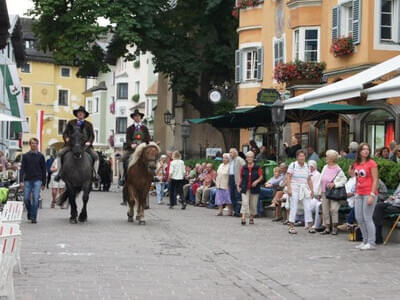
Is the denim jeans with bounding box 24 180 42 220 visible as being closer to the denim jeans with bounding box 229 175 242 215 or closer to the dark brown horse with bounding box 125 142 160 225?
A: the dark brown horse with bounding box 125 142 160 225

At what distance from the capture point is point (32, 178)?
20.3 m

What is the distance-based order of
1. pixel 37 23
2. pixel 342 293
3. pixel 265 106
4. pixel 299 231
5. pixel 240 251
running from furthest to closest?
pixel 37 23 → pixel 265 106 → pixel 299 231 → pixel 240 251 → pixel 342 293

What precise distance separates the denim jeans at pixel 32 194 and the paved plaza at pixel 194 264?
380 millimetres

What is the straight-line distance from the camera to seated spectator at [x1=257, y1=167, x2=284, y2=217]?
23.9m

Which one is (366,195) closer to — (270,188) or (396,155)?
(396,155)

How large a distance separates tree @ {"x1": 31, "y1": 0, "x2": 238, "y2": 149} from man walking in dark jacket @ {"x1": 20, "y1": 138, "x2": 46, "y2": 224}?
2122cm

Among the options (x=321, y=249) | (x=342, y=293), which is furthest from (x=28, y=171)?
(x=342, y=293)

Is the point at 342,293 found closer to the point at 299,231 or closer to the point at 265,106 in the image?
the point at 299,231

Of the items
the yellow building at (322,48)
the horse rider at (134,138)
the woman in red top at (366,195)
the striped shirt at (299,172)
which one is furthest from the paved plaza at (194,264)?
the yellow building at (322,48)

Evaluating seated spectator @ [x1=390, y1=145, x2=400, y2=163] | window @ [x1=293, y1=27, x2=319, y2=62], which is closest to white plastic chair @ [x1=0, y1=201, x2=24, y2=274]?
seated spectator @ [x1=390, y1=145, x2=400, y2=163]

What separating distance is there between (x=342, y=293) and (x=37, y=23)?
1401 inches

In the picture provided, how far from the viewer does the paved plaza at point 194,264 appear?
10.5m

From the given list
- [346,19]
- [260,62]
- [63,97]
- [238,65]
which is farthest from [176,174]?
[63,97]

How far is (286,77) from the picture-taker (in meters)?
32.3
